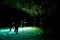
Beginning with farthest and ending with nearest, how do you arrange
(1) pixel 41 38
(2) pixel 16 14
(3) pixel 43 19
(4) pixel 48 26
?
(2) pixel 16 14 → (4) pixel 48 26 → (3) pixel 43 19 → (1) pixel 41 38

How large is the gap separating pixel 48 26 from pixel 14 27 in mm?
1372

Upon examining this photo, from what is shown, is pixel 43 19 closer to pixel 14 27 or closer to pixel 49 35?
pixel 49 35

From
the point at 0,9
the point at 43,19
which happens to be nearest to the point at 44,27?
the point at 43,19

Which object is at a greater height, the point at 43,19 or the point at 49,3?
the point at 49,3

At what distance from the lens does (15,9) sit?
6406 mm

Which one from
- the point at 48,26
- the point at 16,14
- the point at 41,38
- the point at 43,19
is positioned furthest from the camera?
the point at 16,14

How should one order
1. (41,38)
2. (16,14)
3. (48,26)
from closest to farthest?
(41,38)
(48,26)
(16,14)

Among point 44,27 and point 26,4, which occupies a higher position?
point 26,4

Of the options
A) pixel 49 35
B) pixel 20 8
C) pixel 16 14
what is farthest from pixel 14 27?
pixel 49 35

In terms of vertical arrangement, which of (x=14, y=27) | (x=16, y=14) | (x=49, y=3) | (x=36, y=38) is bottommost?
(x=36, y=38)

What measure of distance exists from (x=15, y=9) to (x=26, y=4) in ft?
1.75

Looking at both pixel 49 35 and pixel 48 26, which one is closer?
pixel 49 35

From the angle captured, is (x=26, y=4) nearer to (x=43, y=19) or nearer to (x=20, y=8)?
(x=20, y=8)

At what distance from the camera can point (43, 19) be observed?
212 inches
